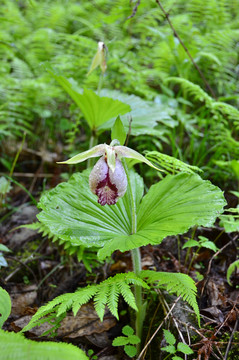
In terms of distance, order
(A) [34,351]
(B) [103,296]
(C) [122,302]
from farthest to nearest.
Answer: (C) [122,302], (B) [103,296], (A) [34,351]

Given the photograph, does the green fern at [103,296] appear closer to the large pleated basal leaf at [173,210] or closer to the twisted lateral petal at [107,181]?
the large pleated basal leaf at [173,210]

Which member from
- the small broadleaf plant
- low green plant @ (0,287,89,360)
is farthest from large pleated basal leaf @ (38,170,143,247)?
low green plant @ (0,287,89,360)

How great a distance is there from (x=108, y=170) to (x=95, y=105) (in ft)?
3.76

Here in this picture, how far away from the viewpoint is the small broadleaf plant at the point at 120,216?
122 centimetres

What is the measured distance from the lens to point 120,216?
163 centimetres

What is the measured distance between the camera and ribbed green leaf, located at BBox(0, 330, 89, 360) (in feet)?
2.80

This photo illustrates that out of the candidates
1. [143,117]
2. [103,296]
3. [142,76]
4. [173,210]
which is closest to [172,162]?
[173,210]

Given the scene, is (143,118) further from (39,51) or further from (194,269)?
(39,51)

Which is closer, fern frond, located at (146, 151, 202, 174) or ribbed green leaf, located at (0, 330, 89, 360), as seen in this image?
ribbed green leaf, located at (0, 330, 89, 360)

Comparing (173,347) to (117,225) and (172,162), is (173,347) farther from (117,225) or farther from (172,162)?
(172,162)

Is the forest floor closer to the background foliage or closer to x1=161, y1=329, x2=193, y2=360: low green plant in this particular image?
x1=161, y1=329, x2=193, y2=360: low green plant

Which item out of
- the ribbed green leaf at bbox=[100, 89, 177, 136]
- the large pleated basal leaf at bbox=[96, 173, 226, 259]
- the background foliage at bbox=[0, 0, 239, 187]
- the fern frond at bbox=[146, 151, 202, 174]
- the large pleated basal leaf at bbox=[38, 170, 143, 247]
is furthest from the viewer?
the background foliage at bbox=[0, 0, 239, 187]

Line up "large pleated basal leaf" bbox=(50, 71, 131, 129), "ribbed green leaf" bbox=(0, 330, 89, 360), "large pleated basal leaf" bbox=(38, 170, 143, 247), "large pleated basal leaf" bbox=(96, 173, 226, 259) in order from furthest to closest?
"large pleated basal leaf" bbox=(50, 71, 131, 129) → "large pleated basal leaf" bbox=(38, 170, 143, 247) → "large pleated basal leaf" bbox=(96, 173, 226, 259) → "ribbed green leaf" bbox=(0, 330, 89, 360)

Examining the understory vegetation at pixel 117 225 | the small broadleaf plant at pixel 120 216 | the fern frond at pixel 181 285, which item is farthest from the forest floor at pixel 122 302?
the fern frond at pixel 181 285
